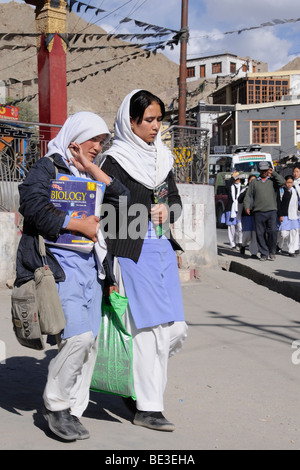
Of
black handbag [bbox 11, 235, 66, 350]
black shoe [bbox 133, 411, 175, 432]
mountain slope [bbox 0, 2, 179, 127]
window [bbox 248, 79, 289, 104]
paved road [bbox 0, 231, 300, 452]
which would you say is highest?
mountain slope [bbox 0, 2, 179, 127]

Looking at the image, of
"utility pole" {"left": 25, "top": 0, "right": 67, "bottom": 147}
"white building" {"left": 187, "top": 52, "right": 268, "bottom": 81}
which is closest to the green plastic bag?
"utility pole" {"left": 25, "top": 0, "right": 67, "bottom": 147}

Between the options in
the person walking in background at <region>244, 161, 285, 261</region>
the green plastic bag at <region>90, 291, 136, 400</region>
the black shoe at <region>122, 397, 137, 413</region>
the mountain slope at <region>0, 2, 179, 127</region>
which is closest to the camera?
the green plastic bag at <region>90, 291, 136, 400</region>

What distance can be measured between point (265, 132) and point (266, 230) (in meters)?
33.9

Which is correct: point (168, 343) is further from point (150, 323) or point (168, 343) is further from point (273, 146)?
point (273, 146)

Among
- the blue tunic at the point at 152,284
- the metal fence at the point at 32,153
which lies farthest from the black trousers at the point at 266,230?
the blue tunic at the point at 152,284

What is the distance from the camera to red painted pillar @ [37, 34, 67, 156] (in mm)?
12922

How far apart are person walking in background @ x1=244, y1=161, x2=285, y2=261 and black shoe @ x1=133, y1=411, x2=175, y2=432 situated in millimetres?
8691

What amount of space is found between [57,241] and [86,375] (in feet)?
2.38

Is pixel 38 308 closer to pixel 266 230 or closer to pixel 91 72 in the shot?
pixel 266 230

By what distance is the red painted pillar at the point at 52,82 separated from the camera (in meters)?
12.9

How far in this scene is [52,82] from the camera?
12922 millimetres

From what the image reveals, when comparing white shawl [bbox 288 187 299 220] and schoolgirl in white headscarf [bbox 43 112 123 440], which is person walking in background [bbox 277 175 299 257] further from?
schoolgirl in white headscarf [bbox 43 112 123 440]

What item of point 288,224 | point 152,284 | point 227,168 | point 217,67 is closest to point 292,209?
point 288,224

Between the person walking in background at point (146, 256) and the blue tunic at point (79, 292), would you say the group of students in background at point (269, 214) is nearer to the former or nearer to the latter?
the person walking in background at point (146, 256)
